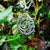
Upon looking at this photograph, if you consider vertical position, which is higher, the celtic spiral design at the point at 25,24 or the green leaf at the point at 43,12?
the green leaf at the point at 43,12

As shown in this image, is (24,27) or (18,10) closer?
(24,27)

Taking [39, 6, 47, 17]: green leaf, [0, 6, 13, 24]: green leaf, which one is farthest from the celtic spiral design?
[39, 6, 47, 17]: green leaf

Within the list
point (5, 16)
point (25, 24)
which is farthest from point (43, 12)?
point (5, 16)

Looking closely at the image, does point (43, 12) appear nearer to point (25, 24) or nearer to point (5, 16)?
point (25, 24)

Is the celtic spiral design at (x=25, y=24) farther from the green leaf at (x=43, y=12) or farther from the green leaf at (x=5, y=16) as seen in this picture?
the green leaf at (x=43, y=12)

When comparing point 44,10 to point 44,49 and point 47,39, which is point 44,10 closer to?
point 47,39

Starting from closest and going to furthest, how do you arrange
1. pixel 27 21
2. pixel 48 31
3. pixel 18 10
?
1. pixel 27 21
2. pixel 48 31
3. pixel 18 10

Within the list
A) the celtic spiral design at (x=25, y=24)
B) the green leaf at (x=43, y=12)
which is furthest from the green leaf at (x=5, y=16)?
the green leaf at (x=43, y=12)

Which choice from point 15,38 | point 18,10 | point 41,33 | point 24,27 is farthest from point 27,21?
point 18,10
